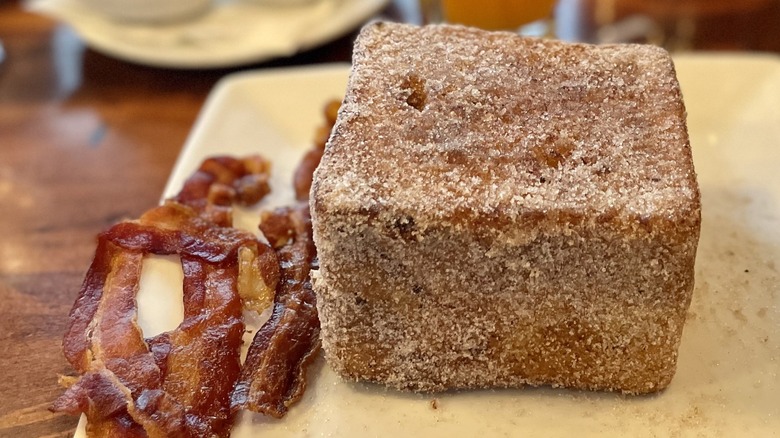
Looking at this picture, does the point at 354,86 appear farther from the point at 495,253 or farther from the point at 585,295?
the point at 585,295

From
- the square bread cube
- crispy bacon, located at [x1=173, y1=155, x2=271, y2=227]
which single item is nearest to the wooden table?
crispy bacon, located at [x1=173, y1=155, x2=271, y2=227]

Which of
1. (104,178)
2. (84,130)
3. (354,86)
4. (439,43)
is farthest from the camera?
(84,130)

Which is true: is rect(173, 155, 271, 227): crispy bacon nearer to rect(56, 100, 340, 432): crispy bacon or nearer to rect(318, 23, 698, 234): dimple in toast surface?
rect(56, 100, 340, 432): crispy bacon

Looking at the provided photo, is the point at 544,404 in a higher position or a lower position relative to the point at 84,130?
lower

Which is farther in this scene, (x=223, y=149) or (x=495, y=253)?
(x=223, y=149)

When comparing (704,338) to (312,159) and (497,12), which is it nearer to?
(312,159)

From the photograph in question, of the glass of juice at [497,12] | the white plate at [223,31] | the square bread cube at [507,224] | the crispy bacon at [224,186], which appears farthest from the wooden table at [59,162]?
the square bread cube at [507,224]

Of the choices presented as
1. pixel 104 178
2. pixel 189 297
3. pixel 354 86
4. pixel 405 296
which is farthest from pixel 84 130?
pixel 405 296
